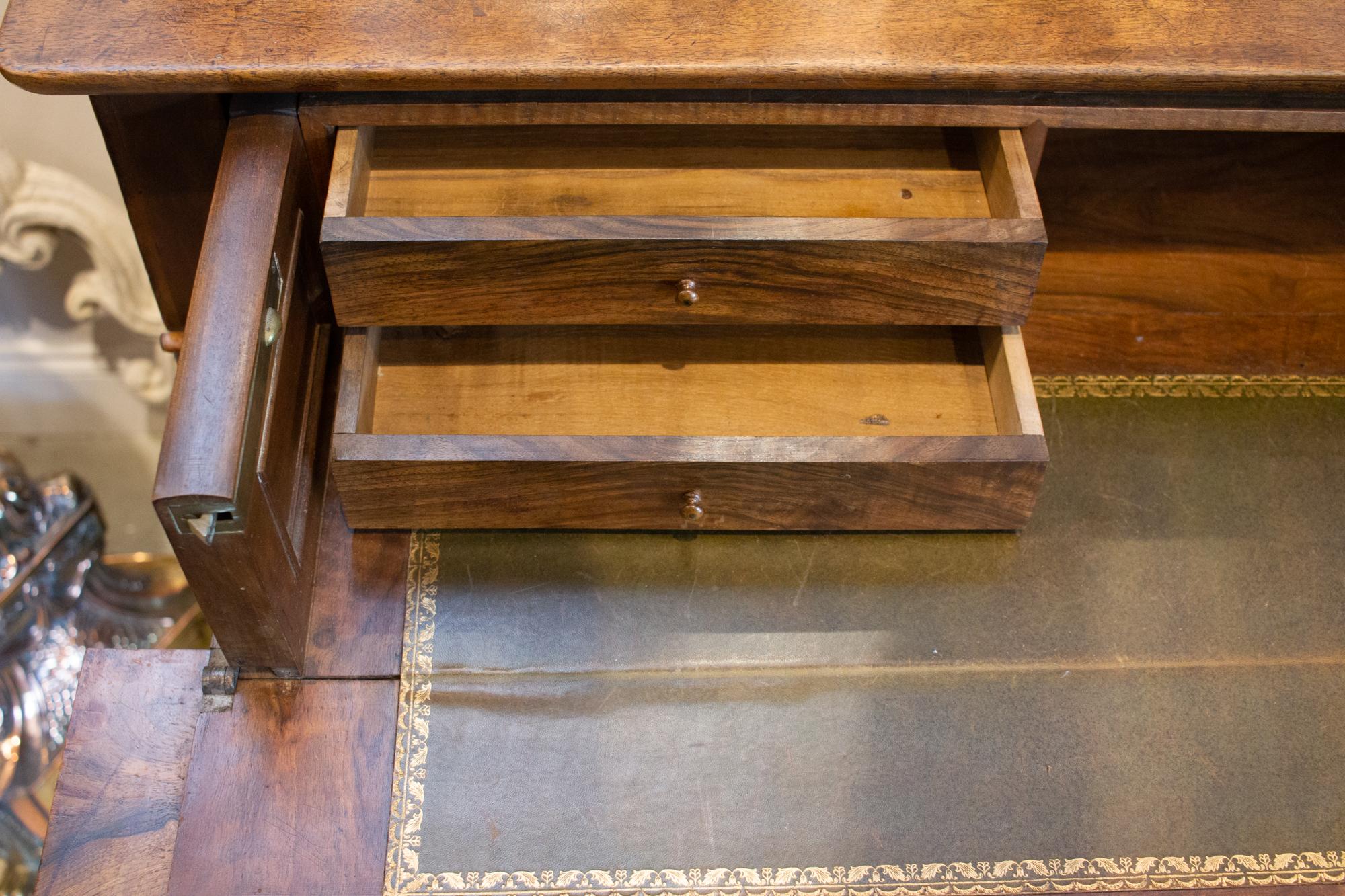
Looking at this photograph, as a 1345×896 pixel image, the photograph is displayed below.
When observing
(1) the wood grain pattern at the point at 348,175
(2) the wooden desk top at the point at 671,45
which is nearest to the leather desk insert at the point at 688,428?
(1) the wood grain pattern at the point at 348,175

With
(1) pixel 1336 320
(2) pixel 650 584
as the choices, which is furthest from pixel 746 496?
(1) pixel 1336 320

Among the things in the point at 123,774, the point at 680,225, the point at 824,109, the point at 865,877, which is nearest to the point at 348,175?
the point at 680,225

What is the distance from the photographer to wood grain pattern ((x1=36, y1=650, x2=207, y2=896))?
0.83m

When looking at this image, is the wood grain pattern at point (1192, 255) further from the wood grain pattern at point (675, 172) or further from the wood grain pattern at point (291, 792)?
the wood grain pattern at point (291, 792)

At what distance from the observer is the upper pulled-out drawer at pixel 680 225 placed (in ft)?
2.77

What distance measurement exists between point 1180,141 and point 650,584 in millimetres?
712

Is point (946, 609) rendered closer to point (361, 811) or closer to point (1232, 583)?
point (1232, 583)

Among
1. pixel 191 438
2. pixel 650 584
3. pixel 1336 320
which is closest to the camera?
pixel 191 438

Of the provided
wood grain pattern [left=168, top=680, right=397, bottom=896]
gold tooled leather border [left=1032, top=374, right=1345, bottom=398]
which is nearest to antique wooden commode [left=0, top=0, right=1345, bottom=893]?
wood grain pattern [left=168, top=680, right=397, bottom=896]

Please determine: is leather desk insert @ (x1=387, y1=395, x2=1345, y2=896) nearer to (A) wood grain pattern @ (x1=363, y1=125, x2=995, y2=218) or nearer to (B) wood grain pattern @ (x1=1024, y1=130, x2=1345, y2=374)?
(B) wood grain pattern @ (x1=1024, y1=130, x2=1345, y2=374)

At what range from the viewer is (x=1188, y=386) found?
1110 mm

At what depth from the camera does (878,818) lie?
0.86 meters

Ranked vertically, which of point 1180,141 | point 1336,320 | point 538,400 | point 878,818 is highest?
point 1180,141

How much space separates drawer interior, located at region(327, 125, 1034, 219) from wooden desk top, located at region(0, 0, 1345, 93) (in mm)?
83
